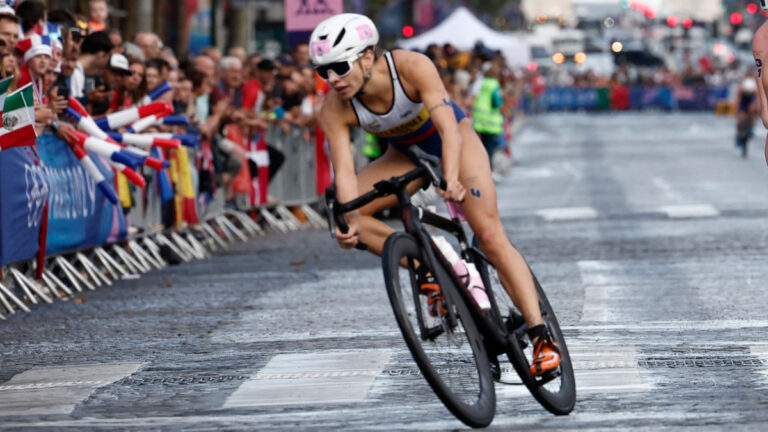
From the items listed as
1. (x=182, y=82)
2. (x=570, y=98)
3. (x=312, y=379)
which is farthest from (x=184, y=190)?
(x=570, y=98)

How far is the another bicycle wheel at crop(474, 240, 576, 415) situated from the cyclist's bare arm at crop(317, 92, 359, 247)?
2.02ft

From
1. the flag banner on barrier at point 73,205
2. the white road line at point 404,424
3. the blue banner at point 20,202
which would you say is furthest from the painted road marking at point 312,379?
the flag banner on barrier at point 73,205

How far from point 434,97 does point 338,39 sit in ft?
1.69

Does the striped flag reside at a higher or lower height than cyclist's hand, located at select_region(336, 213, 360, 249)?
lower

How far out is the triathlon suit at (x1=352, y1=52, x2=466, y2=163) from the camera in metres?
7.66

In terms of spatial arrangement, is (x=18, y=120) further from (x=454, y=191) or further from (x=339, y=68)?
(x=454, y=191)

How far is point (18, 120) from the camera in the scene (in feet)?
38.3

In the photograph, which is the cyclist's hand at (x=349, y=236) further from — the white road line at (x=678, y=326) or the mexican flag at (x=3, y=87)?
the mexican flag at (x=3, y=87)

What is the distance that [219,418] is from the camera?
7332 millimetres

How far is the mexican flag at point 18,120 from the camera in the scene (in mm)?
11562

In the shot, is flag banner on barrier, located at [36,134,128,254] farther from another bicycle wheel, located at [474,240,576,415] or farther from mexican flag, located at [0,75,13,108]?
another bicycle wheel, located at [474,240,576,415]

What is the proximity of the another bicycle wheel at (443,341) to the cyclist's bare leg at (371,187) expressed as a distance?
2.50 ft

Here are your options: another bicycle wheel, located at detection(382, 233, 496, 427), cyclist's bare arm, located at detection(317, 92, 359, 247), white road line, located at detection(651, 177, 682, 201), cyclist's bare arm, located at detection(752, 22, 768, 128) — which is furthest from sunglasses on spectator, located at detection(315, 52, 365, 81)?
white road line, located at detection(651, 177, 682, 201)

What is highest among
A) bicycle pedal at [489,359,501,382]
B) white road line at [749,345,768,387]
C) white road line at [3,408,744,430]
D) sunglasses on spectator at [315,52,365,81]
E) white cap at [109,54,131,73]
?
sunglasses on spectator at [315,52,365,81]
